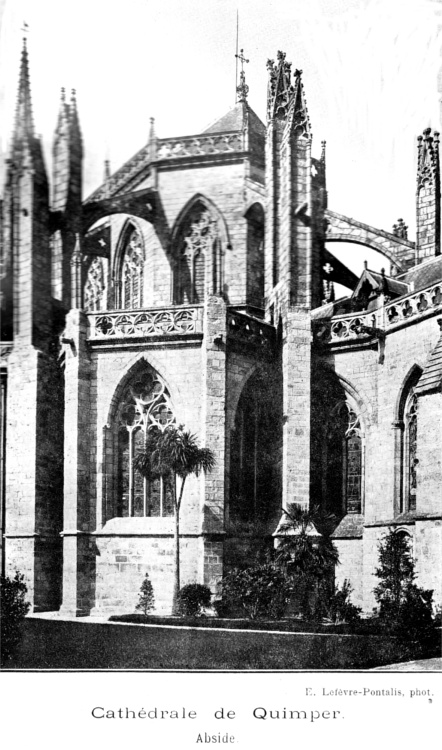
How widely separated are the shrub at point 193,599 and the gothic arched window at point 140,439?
2357mm

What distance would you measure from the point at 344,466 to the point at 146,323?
6235mm

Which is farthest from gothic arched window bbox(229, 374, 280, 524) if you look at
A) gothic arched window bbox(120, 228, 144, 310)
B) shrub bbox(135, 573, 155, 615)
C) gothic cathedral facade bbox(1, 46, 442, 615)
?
gothic arched window bbox(120, 228, 144, 310)

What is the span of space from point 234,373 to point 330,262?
5177mm

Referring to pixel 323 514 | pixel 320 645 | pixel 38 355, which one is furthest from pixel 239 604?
pixel 38 355

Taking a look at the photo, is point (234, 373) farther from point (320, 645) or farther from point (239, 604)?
point (320, 645)

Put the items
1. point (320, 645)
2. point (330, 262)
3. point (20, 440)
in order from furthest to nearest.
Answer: point (330, 262)
point (20, 440)
point (320, 645)

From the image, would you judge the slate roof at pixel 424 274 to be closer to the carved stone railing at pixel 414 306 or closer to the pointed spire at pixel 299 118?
the carved stone railing at pixel 414 306

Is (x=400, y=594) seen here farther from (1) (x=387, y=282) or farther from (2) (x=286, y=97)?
(2) (x=286, y=97)

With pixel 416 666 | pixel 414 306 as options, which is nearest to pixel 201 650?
pixel 416 666

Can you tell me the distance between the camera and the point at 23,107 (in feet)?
52.0

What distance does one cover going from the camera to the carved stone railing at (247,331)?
23.0 meters

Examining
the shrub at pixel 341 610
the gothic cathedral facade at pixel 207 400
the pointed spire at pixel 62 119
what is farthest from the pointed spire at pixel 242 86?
the shrub at pixel 341 610

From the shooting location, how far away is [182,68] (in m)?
15.5
